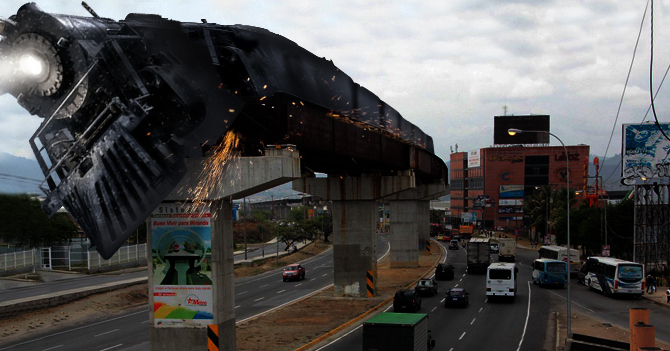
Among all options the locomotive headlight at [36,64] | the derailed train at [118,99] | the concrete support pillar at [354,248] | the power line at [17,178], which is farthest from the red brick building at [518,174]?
the locomotive headlight at [36,64]

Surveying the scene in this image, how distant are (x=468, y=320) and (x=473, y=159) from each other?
157 metres

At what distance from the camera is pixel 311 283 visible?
2403 inches

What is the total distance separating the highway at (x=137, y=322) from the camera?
3284 centimetres

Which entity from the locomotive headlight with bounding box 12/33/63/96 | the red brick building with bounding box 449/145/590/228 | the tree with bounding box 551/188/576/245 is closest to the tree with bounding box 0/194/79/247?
the locomotive headlight with bounding box 12/33/63/96

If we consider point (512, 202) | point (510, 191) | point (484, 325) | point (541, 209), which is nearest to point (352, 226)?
point (484, 325)

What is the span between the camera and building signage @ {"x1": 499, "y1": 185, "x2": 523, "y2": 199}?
173m

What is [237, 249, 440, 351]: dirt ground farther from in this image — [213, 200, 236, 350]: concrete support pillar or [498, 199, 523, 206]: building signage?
[498, 199, 523, 206]: building signage

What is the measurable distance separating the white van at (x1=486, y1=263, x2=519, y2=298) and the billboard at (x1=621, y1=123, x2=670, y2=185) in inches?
841

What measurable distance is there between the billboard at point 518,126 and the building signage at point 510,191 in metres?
14.3

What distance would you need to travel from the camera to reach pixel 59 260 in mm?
66438

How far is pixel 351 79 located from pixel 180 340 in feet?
Result: 54.2

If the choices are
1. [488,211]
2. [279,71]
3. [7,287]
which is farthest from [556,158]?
[279,71]

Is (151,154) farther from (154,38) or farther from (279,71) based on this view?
(279,71)

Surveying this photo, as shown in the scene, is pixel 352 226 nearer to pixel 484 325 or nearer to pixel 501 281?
pixel 501 281
